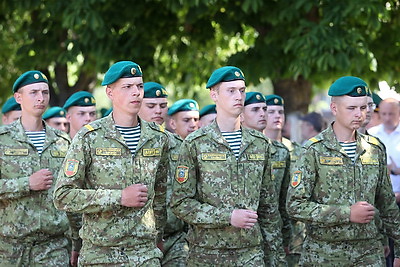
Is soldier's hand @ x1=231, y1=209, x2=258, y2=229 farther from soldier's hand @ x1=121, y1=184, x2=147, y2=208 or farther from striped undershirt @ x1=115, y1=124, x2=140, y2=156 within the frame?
striped undershirt @ x1=115, y1=124, x2=140, y2=156

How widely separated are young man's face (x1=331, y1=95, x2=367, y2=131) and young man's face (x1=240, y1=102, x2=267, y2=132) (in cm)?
176

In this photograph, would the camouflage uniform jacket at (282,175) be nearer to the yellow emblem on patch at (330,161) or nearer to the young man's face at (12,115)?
the yellow emblem on patch at (330,161)

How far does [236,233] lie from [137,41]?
6.76 metres

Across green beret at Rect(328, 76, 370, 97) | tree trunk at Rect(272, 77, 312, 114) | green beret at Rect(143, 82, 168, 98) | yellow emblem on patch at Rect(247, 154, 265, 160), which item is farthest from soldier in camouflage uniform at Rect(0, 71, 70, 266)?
tree trunk at Rect(272, 77, 312, 114)

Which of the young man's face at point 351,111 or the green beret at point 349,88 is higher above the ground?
the green beret at point 349,88

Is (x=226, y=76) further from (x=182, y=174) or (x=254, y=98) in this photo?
(x=254, y=98)

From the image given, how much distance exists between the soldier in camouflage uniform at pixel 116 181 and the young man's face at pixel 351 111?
1599 mm

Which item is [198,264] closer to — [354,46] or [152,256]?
[152,256]

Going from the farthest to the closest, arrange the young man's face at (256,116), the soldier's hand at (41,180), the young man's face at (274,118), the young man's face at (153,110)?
the young man's face at (274,118), the young man's face at (153,110), the young man's face at (256,116), the soldier's hand at (41,180)

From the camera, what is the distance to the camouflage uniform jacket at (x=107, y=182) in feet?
18.9

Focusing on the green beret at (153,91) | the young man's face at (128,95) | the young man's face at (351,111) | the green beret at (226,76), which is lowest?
the young man's face at (351,111)

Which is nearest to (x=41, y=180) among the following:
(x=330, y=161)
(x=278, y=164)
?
(x=330, y=161)

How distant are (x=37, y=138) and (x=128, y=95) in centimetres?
161

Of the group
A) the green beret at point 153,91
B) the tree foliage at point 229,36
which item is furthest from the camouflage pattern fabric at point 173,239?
the tree foliage at point 229,36
